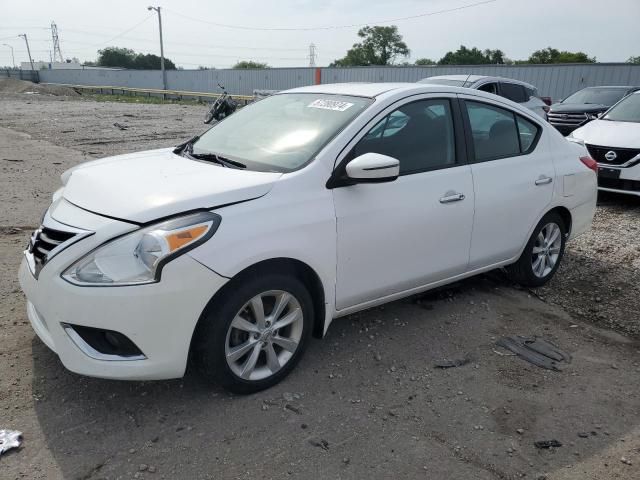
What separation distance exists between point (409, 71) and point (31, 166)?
24.8 m

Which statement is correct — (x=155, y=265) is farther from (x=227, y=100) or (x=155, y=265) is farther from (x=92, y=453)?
(x=227, y=100)

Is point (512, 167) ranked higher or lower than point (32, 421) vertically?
higher

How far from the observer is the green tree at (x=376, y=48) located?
303ft

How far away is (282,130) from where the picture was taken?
3.73 meters

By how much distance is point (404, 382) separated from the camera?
11.1 ft

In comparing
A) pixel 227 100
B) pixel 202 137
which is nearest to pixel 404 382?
pixel 202 137

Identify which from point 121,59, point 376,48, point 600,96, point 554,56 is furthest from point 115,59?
point 600,96

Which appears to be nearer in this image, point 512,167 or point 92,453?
point 92,453

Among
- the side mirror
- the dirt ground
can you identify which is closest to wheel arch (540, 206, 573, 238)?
the dirt ground

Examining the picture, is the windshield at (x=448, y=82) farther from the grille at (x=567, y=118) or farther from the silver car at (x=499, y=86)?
the grille at (x=567, y=118)

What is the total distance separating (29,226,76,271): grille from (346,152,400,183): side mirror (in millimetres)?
1563

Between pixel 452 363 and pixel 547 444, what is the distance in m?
0.87

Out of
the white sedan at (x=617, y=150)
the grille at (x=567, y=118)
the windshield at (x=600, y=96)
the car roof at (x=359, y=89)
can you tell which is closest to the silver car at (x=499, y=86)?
the grille at (x=567, y=118)

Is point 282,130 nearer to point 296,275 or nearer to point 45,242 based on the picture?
point 296,275
